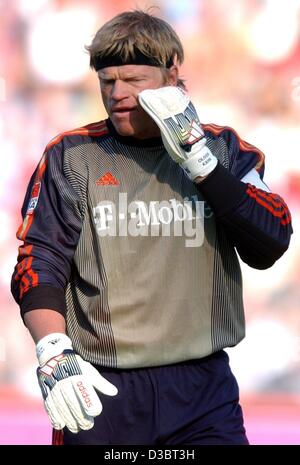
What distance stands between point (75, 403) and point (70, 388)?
0.13 feet

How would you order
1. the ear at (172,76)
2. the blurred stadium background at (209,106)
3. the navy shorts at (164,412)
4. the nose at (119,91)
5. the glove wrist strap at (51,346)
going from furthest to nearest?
the blurred stadium background at (209,106) → the ear at (172,76) → the nose at (119,91) → the navy shorts at (164,412) → the glove wrist strap at (51,346)

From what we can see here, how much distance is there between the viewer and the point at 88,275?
2.83 meters

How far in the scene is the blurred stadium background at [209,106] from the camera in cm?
572

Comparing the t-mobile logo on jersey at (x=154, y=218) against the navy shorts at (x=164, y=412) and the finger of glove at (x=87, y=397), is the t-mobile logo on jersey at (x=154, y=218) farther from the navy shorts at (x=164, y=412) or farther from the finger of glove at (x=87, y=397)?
the finger of glove at (x=87, y=397)

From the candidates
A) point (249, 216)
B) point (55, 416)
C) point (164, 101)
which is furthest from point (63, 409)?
point (164, 101)

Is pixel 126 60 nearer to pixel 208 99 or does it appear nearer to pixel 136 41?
pixel 136 41

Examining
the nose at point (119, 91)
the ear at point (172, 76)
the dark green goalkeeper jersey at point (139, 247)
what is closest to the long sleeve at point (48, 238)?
the dark green goalkeeper jersey at point (139, 247)

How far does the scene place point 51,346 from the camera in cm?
262

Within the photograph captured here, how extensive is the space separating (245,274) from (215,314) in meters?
2.92

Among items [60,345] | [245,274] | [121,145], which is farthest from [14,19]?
[60,345]

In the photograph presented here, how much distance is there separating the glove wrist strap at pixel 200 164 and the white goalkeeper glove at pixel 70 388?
57 centimetres

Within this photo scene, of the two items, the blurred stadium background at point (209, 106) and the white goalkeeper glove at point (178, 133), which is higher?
the blurred stadium background at point (209, 106)

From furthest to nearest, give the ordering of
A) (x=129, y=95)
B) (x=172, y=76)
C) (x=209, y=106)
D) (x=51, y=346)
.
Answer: (x=209, y=106) → (x=172, y=76) → (x=129, y=95) → (x=51, y=346)

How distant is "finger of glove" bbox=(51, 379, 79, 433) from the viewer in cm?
252
